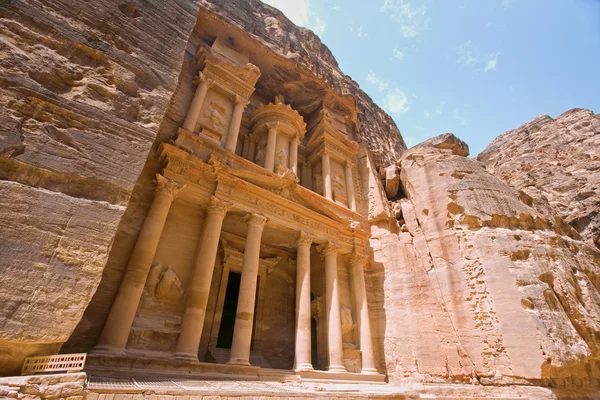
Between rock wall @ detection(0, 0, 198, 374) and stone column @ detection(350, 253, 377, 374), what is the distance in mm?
9557

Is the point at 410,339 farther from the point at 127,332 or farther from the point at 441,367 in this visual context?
the point at 127,332

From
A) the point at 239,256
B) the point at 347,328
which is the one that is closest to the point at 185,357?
the point at 239,256

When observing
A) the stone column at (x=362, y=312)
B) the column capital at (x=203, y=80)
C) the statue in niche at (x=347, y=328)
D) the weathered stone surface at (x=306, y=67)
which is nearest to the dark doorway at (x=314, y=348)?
the statue in niche at (x=347, y=328)

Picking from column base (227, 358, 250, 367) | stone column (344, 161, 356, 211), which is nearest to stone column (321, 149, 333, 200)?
stone column (344, 161, 356, 211)

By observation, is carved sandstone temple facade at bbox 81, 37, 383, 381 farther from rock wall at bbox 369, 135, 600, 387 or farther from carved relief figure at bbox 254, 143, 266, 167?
rock wall at bbox 369, 135, 600, 387

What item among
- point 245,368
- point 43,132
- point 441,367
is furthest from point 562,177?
point 43,132

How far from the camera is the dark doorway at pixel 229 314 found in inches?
439

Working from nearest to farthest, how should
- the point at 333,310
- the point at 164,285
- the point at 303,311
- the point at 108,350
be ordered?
the point at 108,350, the point at 164,285, the point at 303,311, the point at 333,310

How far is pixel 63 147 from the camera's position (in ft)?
13.4

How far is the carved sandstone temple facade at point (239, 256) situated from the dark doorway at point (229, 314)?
0.13ft

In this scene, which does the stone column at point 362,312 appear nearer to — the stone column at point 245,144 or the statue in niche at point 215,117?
the stone column at point 245,144

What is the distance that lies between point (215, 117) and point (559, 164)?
21.9m

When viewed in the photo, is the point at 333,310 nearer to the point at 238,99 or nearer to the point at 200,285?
the point at 200,285

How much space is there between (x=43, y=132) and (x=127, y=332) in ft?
A: 16.2
